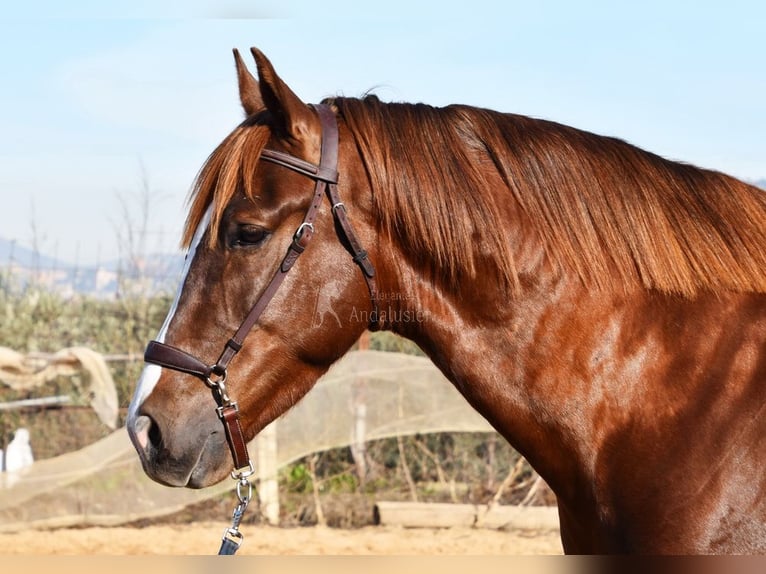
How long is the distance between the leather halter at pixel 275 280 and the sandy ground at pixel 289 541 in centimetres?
594

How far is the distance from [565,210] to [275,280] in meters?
0.96

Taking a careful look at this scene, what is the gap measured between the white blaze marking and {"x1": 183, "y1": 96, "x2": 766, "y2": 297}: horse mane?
58 mm

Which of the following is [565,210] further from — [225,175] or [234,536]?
[234,536]

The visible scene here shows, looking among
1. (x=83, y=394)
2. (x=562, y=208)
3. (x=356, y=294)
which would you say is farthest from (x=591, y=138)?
(x=83, y=394)

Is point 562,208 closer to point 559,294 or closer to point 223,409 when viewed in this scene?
point 559,294

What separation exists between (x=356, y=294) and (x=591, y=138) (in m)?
0.97

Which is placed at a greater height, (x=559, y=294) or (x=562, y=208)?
(x=562, y=208)

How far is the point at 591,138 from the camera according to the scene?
2.68 m

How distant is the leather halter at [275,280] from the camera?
248cm

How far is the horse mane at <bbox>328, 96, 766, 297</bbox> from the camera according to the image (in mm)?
2498

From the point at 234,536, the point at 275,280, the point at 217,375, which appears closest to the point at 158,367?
the point at 217,375

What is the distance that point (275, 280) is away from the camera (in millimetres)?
2490

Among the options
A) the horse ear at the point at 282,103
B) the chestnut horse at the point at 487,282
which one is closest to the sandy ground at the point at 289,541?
the chestnut horse at the point at 487,282

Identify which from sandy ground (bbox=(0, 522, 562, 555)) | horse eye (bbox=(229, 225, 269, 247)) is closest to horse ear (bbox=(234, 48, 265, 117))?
horse eye (bbox=(229, 225, 269, 247))
